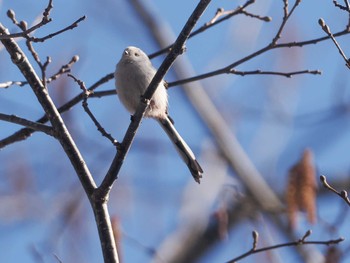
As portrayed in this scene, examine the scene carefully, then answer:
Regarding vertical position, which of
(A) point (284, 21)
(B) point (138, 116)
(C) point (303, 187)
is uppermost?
(A) point (284, 21)

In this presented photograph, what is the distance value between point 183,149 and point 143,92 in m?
0.28

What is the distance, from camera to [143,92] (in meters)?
2.88

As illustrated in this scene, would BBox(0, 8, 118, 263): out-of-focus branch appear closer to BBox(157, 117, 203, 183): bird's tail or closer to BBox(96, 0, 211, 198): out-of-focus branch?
BBox(96, 0, 211, 198): out-of-focus branch

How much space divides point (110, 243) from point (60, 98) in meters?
2.30

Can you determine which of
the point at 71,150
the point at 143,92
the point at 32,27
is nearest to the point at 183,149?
the point at 143,92

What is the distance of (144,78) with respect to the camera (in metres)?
2.89

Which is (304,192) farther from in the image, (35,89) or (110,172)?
(35,89)

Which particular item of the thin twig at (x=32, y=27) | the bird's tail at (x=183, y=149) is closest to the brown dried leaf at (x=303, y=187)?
the bird's tail at (x=183, y=149)

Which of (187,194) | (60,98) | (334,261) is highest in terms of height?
(60,98)

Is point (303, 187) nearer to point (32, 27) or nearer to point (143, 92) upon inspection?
point (143, 92)

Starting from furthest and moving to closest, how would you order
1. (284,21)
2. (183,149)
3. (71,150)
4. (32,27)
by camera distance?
(183,149), (284,21), (71,150), (32,27)

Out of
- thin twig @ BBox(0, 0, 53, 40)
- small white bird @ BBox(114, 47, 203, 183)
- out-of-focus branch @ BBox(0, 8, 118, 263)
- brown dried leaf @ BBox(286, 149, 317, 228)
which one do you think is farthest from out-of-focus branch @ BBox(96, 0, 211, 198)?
brown dried leaf @ BBox(286, 149, 317, 228)

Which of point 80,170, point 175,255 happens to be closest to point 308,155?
point 80,170

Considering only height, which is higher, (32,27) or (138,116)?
(32,27)
